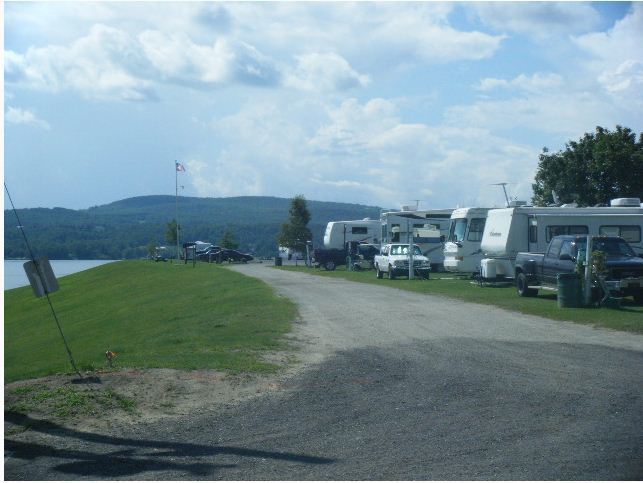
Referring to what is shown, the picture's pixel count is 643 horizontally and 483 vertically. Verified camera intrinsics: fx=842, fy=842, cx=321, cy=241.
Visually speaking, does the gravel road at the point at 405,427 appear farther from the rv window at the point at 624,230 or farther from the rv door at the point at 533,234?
the rv window at the point at 624,230

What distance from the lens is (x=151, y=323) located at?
1087 inches

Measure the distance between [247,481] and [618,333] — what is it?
11.0m

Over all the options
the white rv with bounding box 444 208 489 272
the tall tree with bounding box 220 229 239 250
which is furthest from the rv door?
the tall tree with bounding box 220 229 239 250

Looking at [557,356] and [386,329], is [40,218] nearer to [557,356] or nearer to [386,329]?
[386,329]

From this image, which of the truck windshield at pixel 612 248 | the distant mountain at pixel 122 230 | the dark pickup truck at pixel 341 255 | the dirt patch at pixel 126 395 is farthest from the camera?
the distant mountain at pixel 122 230

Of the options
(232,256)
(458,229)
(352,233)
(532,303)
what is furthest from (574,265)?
(232,256)

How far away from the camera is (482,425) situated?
879cm

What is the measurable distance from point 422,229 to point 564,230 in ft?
47.7

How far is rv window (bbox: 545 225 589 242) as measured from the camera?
2884 cm

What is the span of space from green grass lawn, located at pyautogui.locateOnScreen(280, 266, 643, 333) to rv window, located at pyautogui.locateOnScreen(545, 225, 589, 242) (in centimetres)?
230

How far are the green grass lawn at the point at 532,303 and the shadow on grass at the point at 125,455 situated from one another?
35.3 ft

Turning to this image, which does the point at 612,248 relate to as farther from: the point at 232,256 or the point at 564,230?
the point at 232,256

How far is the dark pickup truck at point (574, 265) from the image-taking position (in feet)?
68.6

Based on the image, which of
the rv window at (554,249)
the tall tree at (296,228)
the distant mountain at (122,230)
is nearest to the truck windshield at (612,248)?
the rv window at (554,249)
